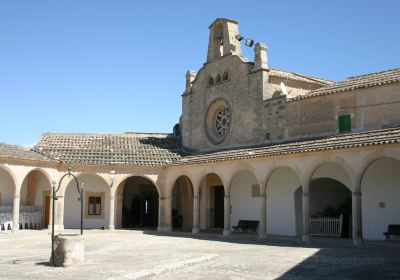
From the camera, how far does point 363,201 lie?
69.8 ft

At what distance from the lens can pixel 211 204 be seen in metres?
29.3

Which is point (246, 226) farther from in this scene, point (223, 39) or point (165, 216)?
point (223, 39)

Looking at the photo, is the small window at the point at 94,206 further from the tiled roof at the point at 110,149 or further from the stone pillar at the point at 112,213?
the tiled roof at the point at 110,149

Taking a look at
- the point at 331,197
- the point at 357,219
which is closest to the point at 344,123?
the point at 331,197

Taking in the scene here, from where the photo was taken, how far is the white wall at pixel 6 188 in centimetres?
2730

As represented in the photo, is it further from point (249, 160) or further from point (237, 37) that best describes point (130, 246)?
point (237, 37)

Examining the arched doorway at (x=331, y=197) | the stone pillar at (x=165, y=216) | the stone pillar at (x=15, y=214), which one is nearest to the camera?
the arched doorway at (x=331, y=197)

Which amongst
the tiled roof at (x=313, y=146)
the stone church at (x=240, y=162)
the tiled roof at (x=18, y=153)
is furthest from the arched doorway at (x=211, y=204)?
the tiled roof at (x=18, y=153)

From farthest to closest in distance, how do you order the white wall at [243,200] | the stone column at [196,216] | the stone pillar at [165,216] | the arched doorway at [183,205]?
the arched doorway at [183,205] < the stone pillar at [165,216] < the stone column at [196,216] < the white wall at [243,200]

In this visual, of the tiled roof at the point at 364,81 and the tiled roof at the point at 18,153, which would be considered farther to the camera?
the tiled roof at the point at 18,153

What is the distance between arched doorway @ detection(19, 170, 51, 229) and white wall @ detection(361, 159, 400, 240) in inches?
692

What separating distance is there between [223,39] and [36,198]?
14371mm

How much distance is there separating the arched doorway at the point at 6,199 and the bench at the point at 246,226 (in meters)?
12.0

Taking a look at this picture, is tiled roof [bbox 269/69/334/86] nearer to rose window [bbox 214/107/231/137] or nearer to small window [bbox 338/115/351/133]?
rose window [bbox 214/107/231/137]
